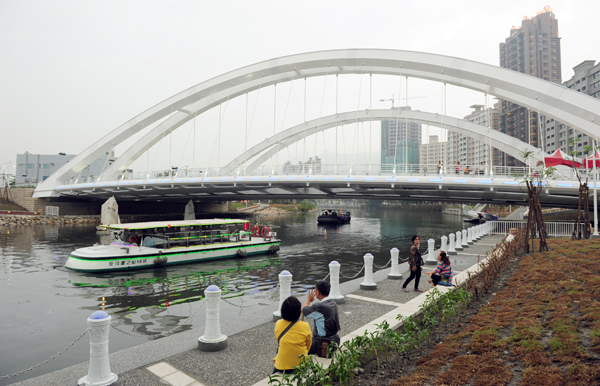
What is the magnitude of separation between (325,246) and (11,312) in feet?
71.7

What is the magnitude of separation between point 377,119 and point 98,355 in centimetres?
4472

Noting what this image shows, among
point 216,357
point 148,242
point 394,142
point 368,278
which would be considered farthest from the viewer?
point 394,142

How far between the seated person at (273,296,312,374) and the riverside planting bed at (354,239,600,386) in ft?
3.36

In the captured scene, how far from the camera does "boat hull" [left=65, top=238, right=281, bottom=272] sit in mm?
17688

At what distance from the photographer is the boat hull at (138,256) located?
58.0ft

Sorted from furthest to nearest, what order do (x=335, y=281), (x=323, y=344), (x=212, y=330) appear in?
1. (x=335, y=281)
2. (x=212, y=330)
3. (x=323, y=344)

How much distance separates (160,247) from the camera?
20.7m

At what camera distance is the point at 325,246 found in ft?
97.9

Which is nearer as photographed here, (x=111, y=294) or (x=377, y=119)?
(x=111, y=294)

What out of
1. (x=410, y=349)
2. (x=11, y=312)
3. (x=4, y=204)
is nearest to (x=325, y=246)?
(x=11, y=312)

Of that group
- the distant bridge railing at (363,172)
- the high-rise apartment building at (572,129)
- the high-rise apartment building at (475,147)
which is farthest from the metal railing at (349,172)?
the high-rise apartment building at (475,147)

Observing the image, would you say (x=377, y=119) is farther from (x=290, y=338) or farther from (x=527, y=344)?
(x=290, y=338)

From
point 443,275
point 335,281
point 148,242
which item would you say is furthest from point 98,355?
point 148,242

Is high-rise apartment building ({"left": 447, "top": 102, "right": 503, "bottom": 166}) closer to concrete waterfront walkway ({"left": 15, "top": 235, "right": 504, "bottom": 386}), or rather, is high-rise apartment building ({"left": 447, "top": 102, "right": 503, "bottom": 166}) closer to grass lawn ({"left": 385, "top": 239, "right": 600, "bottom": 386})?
grass lawn ({"left": 385, "top": 239, "right": 600, "bottom": 386})
